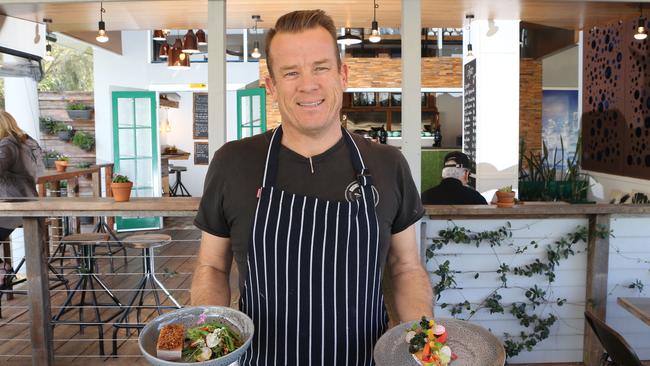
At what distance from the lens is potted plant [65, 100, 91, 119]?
34.7ft

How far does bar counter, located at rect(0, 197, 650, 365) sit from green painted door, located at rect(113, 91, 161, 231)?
554 cm

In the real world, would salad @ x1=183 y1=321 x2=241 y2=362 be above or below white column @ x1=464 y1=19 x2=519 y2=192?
below

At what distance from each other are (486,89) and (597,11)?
8.09ft

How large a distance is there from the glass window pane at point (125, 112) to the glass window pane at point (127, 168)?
60 cm

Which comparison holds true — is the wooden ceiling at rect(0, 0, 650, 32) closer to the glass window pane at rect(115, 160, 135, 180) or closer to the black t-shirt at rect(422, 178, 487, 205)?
the black t-shirt at rect(422, 178, 487, 205)

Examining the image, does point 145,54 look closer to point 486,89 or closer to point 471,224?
point 486,89

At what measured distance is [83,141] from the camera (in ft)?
35.0

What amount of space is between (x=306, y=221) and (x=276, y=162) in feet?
0.65

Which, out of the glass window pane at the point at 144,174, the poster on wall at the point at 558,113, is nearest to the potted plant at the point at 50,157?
the glass window pane at the point at 144,174

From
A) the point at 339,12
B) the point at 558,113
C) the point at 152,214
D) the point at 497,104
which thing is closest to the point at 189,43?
the point at 339,12

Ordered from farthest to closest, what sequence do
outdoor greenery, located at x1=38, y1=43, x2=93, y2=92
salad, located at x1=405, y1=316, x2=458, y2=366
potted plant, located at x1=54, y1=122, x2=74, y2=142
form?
outdoor greenery, located at x1=38, y1=43, x2=93, y2=92 < potted plant, located at x1=54, y1=122, x2=74, y2=142 < salad, located at x1=405, y1=316, x2=458, y2=366

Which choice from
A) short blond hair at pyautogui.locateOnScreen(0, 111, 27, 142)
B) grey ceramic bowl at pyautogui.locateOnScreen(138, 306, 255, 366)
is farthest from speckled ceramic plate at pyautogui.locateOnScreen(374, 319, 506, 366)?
short blond hair at pyautogui.locateOnScreen(0, 111, 27, 142)

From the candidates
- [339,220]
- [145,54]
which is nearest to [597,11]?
[339,220]

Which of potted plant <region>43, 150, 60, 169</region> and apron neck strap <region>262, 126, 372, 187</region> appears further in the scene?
potted plant <region>43, 150, 60, 169</region>
